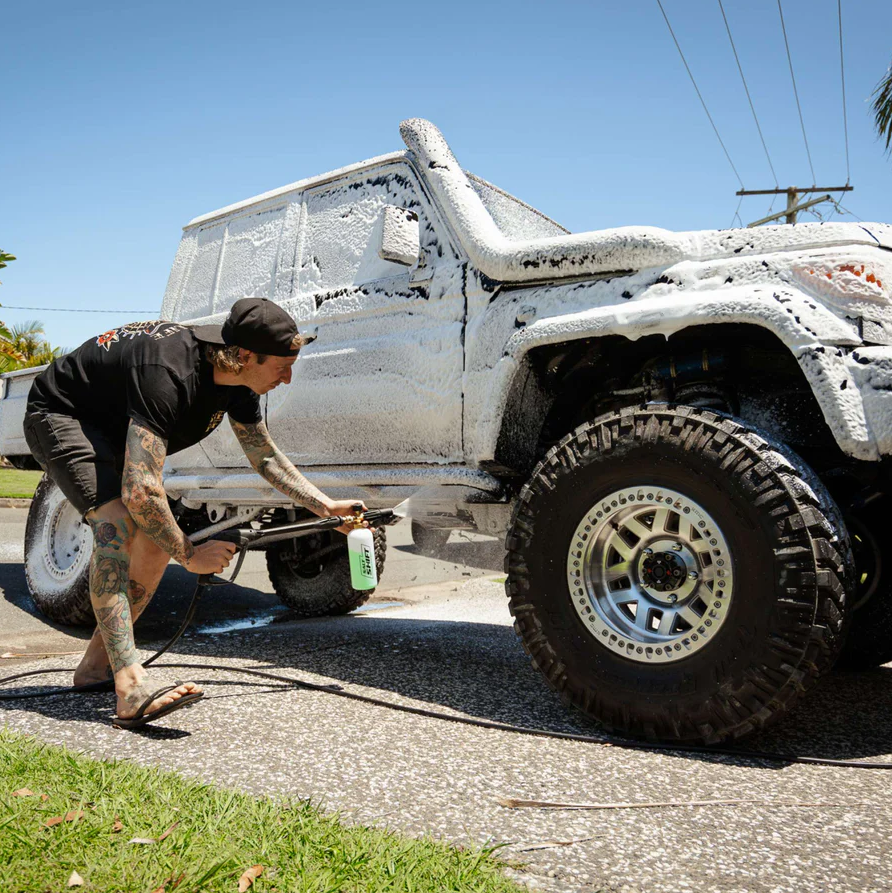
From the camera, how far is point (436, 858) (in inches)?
71.2

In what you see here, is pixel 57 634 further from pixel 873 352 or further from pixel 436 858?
pixel 873 352

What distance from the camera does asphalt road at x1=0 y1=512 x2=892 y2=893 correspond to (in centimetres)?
190

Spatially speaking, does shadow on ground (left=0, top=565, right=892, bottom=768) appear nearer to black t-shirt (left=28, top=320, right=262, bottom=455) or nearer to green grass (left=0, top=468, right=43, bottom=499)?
black t-shirt (left=28, top=320, right=262, bottom=455)

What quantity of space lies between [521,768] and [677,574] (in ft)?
2.62

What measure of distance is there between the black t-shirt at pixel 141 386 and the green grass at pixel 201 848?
1241mm

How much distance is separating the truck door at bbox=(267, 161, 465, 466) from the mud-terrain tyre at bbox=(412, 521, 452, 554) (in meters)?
0.64

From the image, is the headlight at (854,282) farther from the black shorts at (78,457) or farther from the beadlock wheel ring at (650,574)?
the black shorts at (78,457)

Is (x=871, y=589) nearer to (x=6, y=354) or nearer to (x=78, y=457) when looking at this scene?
(x=78, y=457)

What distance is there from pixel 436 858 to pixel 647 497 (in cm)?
140

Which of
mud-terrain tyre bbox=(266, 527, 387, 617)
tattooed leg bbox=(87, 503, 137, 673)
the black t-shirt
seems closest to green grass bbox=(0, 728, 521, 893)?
tattooed leg bbox=(87, 503, 137, 673)

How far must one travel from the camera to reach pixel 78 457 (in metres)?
3.04

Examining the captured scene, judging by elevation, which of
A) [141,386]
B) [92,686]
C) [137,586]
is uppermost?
[141,386]

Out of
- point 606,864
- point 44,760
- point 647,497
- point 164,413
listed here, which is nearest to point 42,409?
point 164,413

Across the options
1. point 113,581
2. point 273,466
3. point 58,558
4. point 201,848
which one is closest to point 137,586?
point 113,581
